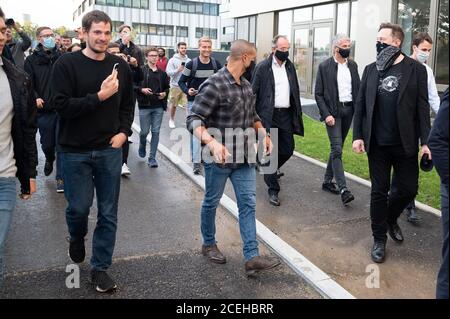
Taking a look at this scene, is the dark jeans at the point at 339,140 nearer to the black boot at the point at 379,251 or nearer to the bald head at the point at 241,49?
the black boot at the point at 379,251

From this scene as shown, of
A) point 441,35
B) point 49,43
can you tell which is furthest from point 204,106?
point 441,35

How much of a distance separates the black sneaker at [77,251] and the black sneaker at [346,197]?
3.40 m

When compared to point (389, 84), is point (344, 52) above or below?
above

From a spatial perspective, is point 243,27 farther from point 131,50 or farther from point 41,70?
point 41,70

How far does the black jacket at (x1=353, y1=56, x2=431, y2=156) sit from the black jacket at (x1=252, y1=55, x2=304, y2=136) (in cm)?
184

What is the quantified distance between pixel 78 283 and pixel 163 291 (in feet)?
A: 2.41

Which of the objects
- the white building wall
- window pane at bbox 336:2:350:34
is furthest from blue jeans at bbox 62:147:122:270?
the white building wall

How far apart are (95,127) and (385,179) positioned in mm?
2757

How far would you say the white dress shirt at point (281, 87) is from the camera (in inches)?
257

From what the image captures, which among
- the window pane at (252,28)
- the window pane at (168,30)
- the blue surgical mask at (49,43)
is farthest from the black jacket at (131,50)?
the window pane at (168,30)

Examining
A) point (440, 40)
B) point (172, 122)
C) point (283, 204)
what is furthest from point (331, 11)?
point (283, 204)

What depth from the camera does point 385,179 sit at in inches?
187

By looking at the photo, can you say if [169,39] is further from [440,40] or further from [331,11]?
[440,40]

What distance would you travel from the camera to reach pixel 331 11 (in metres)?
17.1
